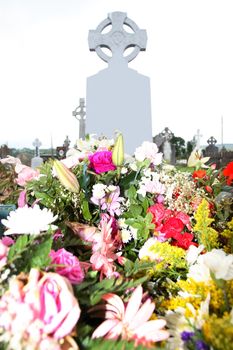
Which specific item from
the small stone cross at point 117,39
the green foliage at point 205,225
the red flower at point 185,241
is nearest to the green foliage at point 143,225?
the red flower at point 185,241

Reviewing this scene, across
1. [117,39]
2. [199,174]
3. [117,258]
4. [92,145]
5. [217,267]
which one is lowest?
[117,258]

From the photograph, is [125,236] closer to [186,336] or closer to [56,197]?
[56,197]

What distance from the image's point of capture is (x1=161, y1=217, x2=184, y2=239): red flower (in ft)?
4.80

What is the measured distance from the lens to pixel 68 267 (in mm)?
758

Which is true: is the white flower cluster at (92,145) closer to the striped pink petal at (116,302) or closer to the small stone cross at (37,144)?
the striped pink petal at (116,302)

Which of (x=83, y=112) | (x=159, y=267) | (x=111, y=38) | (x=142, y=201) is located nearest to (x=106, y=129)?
(x=111, y=38)

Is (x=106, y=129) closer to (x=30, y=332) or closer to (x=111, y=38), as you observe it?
(x=111, y=38)

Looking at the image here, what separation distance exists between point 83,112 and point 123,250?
8.81 m

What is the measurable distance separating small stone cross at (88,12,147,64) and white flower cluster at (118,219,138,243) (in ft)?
20.6

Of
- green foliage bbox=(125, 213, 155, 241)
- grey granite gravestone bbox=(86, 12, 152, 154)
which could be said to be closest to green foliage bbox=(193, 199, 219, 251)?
green foliage bbox=(125, 213, 155, 241)

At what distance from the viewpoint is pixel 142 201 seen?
1662mm

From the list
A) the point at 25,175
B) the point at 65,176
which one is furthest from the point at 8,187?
the point at 65,176

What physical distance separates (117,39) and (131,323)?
7.39m

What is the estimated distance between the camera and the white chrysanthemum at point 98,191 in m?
1.58
